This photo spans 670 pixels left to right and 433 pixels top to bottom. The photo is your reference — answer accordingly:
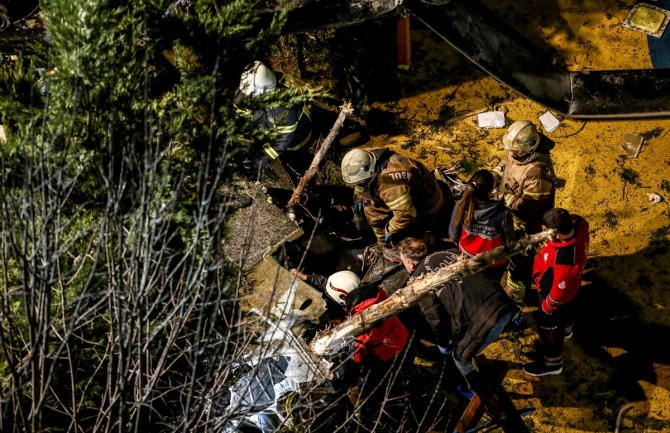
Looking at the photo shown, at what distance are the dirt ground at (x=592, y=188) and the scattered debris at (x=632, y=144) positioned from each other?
0.08 m

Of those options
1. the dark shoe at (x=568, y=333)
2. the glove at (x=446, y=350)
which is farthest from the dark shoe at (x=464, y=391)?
the dark shoe at (x=568, y=333)

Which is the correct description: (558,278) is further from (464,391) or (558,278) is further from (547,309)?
(464,391)

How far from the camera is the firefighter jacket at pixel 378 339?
5996 millimetres

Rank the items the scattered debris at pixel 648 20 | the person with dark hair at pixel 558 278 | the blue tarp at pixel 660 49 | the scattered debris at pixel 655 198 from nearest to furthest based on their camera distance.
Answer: the person with dark hair at pixel 558 278 → the scattered debris at pixel 655 198 → the blue tarp at pixel 660 49 → the scattered debris at pixel 648 20

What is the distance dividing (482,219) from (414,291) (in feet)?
3.72

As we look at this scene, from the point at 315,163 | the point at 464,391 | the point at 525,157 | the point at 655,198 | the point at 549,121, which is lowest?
the point at 464,391

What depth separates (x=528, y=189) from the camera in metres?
6.45

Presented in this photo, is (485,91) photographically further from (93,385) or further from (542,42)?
(93,385)

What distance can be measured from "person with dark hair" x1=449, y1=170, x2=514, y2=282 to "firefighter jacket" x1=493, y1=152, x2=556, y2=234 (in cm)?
38

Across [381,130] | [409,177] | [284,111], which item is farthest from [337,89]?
[409,177]

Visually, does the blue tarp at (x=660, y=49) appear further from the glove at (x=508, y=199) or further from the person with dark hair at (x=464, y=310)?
the person with dark hair at (x=464, y=310)

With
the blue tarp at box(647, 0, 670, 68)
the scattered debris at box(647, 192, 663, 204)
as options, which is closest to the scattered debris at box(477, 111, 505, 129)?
the scattered debris at box(647, 192, 663, 204)

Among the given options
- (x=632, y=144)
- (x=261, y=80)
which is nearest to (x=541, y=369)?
(x=632, y=144)

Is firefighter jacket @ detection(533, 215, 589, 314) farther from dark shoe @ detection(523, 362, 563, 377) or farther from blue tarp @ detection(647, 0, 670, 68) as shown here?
blue tarp @ detection(647, 0, 670, 68)
